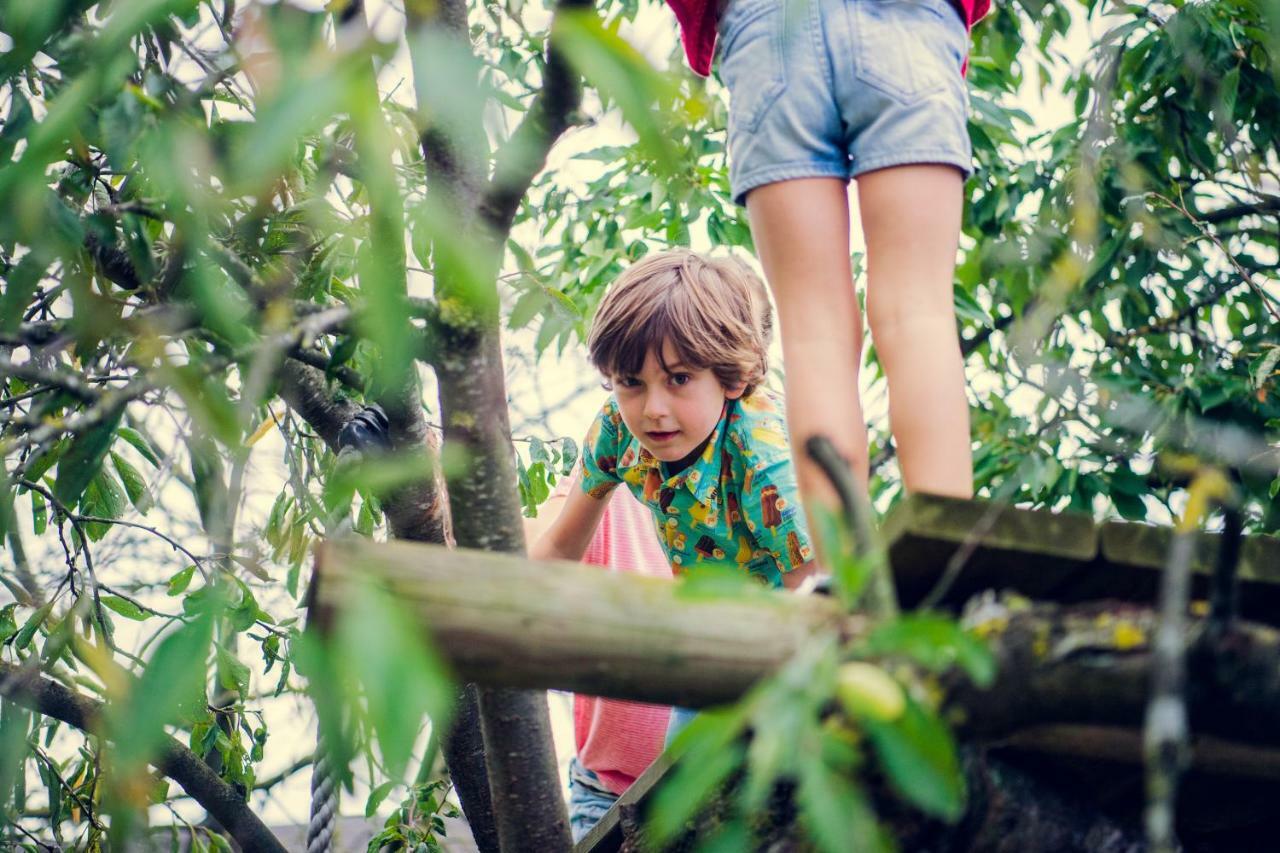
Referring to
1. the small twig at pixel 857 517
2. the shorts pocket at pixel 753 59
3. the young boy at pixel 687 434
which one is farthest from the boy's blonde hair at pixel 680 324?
the small twig at pixel 857 517

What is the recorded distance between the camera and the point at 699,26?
5.81 feet

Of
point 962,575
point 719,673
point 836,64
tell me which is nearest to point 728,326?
point 836,64

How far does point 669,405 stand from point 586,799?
80 centimetres

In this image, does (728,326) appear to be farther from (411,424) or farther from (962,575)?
(962,575)

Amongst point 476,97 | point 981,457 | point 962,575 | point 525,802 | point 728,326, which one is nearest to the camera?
point 476,97

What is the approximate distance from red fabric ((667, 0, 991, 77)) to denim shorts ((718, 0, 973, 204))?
128 millimetres

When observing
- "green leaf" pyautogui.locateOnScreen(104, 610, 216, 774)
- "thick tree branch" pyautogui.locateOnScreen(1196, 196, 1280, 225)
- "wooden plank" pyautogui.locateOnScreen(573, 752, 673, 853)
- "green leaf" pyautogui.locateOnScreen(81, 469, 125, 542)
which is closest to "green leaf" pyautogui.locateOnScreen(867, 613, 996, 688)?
Answer: "green leaf" pyautogui.locateOnScreen(104, 610, 216, 774)

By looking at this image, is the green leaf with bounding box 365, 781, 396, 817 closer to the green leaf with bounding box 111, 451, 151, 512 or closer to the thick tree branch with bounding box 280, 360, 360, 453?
the thick tree branch with bounding box 280, 360, 360, 453

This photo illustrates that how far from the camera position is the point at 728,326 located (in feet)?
7.47

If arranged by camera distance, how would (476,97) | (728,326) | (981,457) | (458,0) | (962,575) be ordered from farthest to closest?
(981,457)
(728,326)
(458,0)
(962,575)
(476,97)

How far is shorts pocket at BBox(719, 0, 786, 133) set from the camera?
1598 mm

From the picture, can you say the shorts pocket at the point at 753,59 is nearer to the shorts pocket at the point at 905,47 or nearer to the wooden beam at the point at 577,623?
the shorts pocket at the point at 905,47

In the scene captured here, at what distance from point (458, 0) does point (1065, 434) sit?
2.40m

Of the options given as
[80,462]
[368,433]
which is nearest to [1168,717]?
[80,462]
